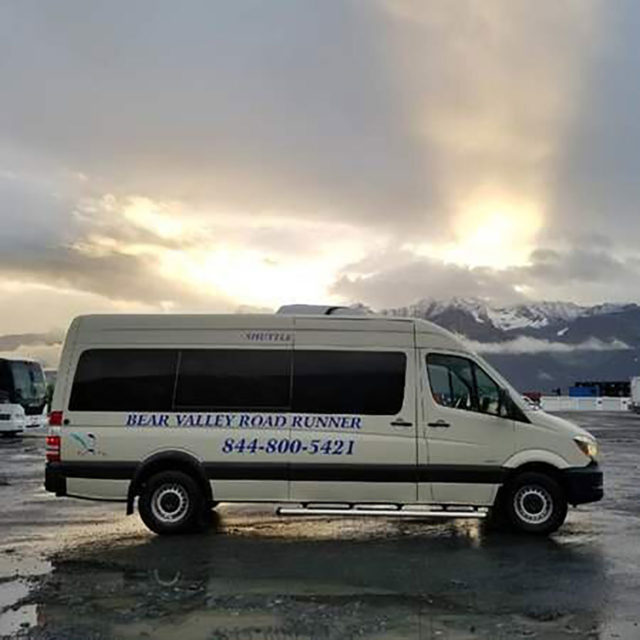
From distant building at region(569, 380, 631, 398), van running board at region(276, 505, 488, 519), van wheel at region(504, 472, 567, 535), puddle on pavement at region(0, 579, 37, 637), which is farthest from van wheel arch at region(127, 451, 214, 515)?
distant building at region(569, 380, 631, 398)

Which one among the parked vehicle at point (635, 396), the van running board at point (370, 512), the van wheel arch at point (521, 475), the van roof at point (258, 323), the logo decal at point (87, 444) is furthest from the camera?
the parked vehicle at point (635, 396)

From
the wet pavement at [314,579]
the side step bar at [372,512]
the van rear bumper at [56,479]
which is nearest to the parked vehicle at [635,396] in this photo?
the wet pavement at [314,579]

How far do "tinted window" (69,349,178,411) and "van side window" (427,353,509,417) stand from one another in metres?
3.22

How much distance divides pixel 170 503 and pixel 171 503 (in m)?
0.02

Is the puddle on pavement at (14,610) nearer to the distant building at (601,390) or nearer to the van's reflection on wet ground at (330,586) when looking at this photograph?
the van's reflection on wet ground at (330,586)

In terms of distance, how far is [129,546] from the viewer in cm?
957

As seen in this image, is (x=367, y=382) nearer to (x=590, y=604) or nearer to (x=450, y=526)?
(x=450, y=526)

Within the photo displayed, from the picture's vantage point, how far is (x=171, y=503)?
33.8 feet

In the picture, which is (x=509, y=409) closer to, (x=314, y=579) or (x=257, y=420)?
(x=257, y=420)

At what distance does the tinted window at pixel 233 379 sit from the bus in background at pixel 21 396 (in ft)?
73.9

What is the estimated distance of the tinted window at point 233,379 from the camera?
10.4m

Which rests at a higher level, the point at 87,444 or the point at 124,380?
the point at 124,380

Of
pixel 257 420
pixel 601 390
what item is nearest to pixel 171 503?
pixel 257 420

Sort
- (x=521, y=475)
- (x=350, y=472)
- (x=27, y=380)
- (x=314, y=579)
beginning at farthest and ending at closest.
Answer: (x=27, y=380)
(x=521, y=475)
(x=350, y=472)
(x=314, y=579)
